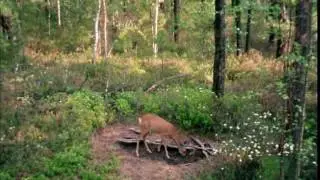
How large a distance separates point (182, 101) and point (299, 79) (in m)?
6.13

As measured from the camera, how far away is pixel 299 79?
35.8 ft

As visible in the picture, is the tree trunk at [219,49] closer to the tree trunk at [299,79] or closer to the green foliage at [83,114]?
the green foliage at [83,114]

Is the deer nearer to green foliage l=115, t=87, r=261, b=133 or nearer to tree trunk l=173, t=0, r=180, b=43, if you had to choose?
green foliage l=115, t=87, r=261, b=133

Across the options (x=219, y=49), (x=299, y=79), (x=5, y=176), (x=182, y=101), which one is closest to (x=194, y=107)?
(x=182, y=101)

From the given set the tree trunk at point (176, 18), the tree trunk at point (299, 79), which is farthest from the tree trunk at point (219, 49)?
the tree trunk at point (176, 18)

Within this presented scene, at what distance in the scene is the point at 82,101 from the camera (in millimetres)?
16125

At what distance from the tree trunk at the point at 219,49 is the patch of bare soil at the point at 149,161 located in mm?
2984

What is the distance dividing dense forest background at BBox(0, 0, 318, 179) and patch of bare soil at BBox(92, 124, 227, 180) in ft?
0.62

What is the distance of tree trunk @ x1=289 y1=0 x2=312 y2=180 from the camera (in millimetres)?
10516

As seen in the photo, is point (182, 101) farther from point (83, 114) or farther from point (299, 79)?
point (299, 79)

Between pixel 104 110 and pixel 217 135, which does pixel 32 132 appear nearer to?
pixel 104 110

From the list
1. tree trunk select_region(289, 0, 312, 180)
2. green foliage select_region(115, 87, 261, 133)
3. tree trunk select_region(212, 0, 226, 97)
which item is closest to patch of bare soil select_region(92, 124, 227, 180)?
green foliage select_region(115, 87, 261, 133)

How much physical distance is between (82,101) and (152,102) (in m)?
2.32

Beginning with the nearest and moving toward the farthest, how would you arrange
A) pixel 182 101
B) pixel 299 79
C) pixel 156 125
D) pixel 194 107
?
pixel 299 79 < pixel 156 125 < pixel 194 107 < pixel 182 101
